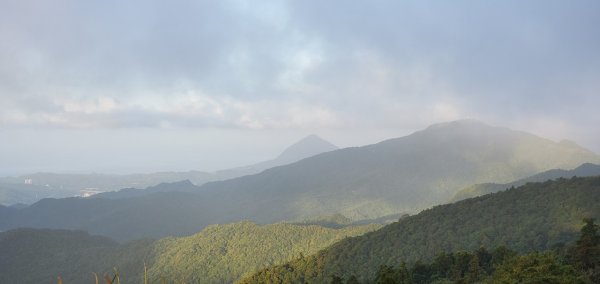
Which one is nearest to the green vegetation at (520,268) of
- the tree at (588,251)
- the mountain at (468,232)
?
the tree at (588,251)

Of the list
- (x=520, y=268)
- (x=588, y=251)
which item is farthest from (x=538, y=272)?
(x=588, y=251)

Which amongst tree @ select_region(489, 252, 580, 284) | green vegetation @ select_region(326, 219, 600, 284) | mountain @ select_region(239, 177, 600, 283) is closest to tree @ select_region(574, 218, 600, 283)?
green vegetation @ select_region(326, 219, 600, 284)

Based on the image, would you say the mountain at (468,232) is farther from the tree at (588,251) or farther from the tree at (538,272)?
the tree at (538,272)

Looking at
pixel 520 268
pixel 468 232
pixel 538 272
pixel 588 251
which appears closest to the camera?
pixel 538 272

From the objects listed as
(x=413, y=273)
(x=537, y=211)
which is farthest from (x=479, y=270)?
(x=537, y=211)

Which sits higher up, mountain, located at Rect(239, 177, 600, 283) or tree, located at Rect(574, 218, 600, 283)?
tree, located at Rect(574, 218, 600, 283)

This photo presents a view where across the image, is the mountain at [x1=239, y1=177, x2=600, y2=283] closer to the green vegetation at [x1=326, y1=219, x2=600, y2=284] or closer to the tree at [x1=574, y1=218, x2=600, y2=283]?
the green vegetation at [x1=326, y1=219, x2=600, y2=284]

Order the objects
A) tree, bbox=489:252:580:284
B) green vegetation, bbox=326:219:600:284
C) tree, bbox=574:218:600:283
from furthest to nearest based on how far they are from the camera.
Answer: tree, bbox=574:218:600:283 → green vegetation, bbox=326:219:600:284 → tree, bbox=489:252:580:284

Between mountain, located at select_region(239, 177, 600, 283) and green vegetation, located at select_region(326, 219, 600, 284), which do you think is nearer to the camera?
green vegetation, located at select_region(326, 219, 600, 284)

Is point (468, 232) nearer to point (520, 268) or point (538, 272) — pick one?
point (520, 268)

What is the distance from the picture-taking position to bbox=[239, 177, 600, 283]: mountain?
10350 centimetres

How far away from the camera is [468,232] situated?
385 feet

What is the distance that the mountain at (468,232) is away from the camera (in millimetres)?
103500

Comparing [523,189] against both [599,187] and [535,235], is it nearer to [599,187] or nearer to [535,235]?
[599,187]
